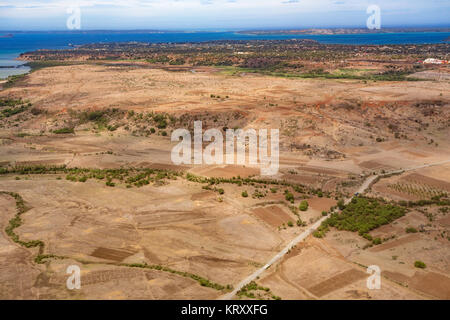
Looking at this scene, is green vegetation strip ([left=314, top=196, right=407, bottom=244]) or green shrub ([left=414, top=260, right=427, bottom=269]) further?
green vegetation strip ([left=314, top=196, right=407, bottom=244])

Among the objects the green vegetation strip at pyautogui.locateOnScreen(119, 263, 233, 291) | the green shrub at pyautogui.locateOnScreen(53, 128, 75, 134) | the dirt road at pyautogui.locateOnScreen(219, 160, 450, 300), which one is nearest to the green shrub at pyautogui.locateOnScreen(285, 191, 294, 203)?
the dirt road at pyautogui.locateOnScreen(219, 160, 450, 300)

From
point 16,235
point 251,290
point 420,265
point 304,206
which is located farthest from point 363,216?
point 16,235

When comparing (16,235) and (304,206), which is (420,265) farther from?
(16,235)

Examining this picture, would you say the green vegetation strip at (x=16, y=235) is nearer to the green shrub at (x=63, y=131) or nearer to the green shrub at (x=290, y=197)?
the green shrub at (x=290, y=197)

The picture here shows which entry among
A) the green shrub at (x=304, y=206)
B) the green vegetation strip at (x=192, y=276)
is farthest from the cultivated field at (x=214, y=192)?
the green shrub at (x=304, y=206)

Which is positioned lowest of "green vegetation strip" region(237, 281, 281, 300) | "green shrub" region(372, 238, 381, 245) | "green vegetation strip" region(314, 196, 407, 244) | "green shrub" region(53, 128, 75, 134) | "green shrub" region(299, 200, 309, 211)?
"green vegetation strip" region(237, 281, 281, 300)

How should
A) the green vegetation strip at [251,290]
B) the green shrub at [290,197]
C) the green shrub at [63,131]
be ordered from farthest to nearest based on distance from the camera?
the green shrub at [63,131] < the green shrub at [290,197] < the green vegetation strip at [251,290]

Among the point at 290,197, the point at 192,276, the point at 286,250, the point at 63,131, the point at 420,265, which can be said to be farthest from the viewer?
the point at 63,131

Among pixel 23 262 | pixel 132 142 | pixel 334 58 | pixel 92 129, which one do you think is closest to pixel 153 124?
pixel 132 142

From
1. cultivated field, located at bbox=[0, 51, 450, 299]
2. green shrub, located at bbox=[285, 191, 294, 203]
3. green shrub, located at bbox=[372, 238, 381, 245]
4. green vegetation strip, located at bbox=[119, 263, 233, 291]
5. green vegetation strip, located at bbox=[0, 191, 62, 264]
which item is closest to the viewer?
green vegetation strip, located at bbox=[119, 263, 233, 291]

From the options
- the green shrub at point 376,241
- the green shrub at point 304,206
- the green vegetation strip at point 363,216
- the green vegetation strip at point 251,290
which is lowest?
the green vegetation strip at point 251,290

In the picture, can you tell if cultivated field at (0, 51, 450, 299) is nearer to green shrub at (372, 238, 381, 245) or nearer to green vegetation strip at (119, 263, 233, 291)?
green vegetation strip at (119, 263, 233, 291)
